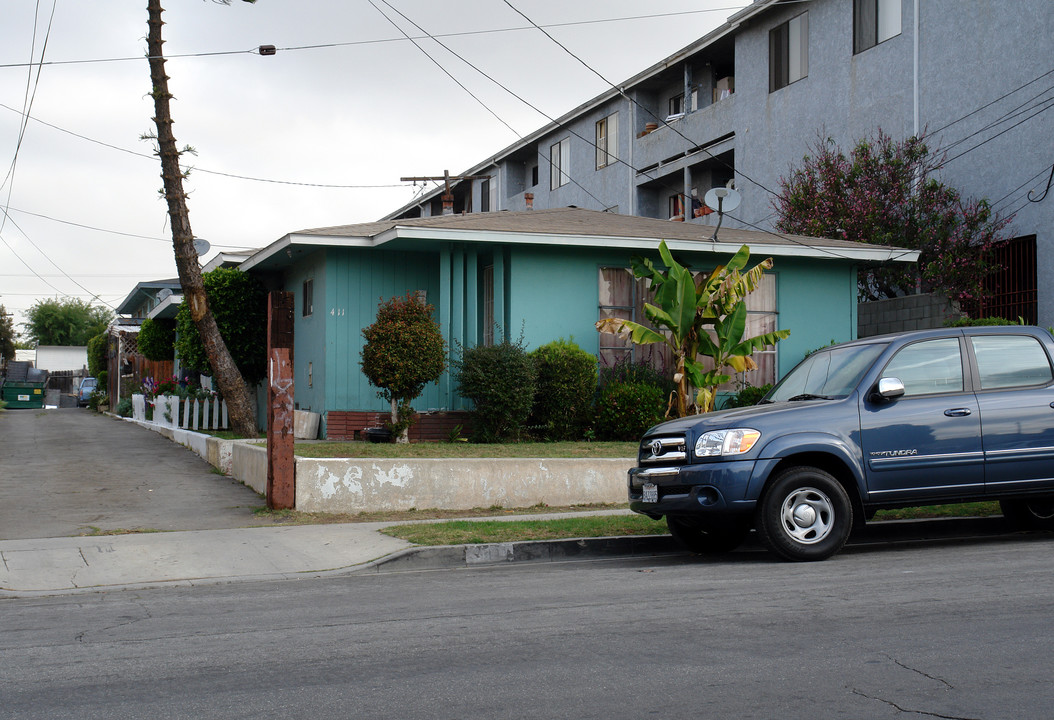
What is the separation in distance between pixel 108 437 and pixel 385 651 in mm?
Answer: 16984

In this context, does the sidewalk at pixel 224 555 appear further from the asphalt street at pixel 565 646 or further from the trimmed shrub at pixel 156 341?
the trimmed shrub at pixel 156 341

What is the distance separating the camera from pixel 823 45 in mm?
26078

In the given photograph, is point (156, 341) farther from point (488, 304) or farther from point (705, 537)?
point (705, 537)

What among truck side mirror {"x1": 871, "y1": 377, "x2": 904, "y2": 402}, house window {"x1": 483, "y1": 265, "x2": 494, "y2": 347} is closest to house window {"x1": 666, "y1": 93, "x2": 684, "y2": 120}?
house window {"x1": 483, "y1": 265, "x2": 494, "y2": 347}

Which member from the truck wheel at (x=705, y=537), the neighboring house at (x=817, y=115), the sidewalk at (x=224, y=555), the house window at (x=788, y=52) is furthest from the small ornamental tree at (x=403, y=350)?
the house window at (x=788, y=52)

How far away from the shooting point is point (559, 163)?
37.8m

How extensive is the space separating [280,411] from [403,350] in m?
3.24

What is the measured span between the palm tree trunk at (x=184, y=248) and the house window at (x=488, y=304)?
4544mm

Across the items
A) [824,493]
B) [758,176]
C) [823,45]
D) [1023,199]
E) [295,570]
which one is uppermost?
[823,45]

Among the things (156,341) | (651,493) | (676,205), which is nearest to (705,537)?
(651,493)

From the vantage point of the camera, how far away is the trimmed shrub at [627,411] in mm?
16562

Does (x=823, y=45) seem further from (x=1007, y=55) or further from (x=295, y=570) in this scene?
(x=295, y=570)

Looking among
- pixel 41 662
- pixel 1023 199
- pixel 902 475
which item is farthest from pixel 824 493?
pixel 1023 199

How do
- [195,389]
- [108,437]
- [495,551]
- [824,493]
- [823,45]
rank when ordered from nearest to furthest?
[824,493]
[495,551]
[108,437]
[195,389]
[823,45]
